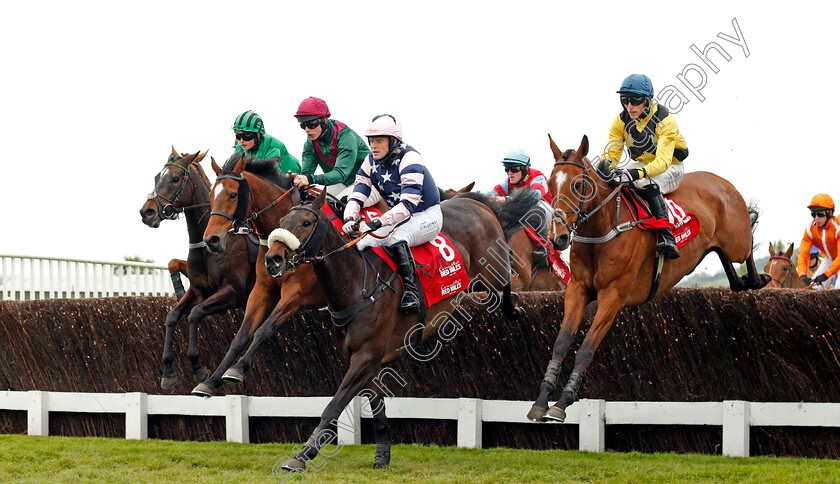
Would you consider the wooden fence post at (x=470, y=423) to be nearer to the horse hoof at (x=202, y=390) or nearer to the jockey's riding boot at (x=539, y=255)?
the horse hoof at (x=202, y=390)

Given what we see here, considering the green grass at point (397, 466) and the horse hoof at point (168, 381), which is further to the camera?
the horse hoof at point (168, 381)

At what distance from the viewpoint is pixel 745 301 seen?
6719 millimetres

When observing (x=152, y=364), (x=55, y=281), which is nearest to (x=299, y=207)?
(x=152, y=364)

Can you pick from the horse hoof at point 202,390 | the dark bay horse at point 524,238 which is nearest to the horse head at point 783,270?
the dark bay horse at point 524,238

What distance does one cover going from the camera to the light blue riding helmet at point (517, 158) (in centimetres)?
939

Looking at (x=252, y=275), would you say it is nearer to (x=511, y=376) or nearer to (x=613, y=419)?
(x=511, y=376)

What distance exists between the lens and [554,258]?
9.49 m

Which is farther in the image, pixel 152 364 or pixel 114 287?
pixel 114 287

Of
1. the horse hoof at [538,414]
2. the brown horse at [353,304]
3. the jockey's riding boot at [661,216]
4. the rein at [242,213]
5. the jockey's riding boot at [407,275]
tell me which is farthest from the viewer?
the rein at [242,213]

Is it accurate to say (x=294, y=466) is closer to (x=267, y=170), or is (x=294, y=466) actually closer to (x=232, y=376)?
(x=232, y=376)

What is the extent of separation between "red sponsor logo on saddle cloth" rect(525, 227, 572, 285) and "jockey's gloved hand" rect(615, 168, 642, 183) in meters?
2.37

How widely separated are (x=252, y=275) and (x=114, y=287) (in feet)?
30.4

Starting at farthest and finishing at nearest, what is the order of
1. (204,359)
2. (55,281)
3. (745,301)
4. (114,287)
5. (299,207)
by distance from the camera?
(114,287)
(55,281)
(204,359)
(745,301)
(299,207)

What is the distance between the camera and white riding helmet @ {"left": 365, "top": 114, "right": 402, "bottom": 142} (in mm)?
6449
